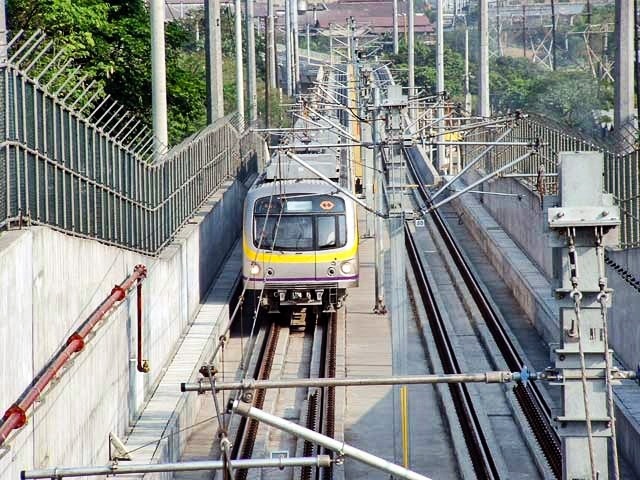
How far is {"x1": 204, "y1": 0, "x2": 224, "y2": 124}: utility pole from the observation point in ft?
116

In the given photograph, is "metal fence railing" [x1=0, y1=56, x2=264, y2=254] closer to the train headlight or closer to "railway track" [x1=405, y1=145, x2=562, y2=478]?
the train headlight

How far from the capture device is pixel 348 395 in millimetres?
22688

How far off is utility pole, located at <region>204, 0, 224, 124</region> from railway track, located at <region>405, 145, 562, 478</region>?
622cm

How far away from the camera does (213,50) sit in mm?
35594

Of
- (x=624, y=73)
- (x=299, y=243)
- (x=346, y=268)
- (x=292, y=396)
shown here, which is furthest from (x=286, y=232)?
(x=624, y=73)

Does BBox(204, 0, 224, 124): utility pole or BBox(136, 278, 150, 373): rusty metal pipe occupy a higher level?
BBox(204, 0, 224, 124): utility pole

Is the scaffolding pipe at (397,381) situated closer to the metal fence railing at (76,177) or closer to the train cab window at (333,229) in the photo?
the metal fence railing at (76,177)

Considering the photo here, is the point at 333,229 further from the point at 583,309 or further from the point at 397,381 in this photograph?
the point at 583,309

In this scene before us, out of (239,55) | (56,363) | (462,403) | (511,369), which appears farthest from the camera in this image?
(239,55)

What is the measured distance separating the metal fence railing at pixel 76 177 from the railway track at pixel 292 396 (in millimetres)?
2634

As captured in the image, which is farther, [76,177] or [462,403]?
[462,403]

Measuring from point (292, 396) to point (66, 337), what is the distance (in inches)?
378

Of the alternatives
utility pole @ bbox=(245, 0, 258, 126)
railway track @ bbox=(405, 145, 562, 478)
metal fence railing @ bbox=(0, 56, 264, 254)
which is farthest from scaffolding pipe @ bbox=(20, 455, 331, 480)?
utility pole @ bbox=(245, 0, 258, 126)

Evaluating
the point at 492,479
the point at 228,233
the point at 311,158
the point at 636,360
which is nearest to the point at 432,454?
the point at 492,479
